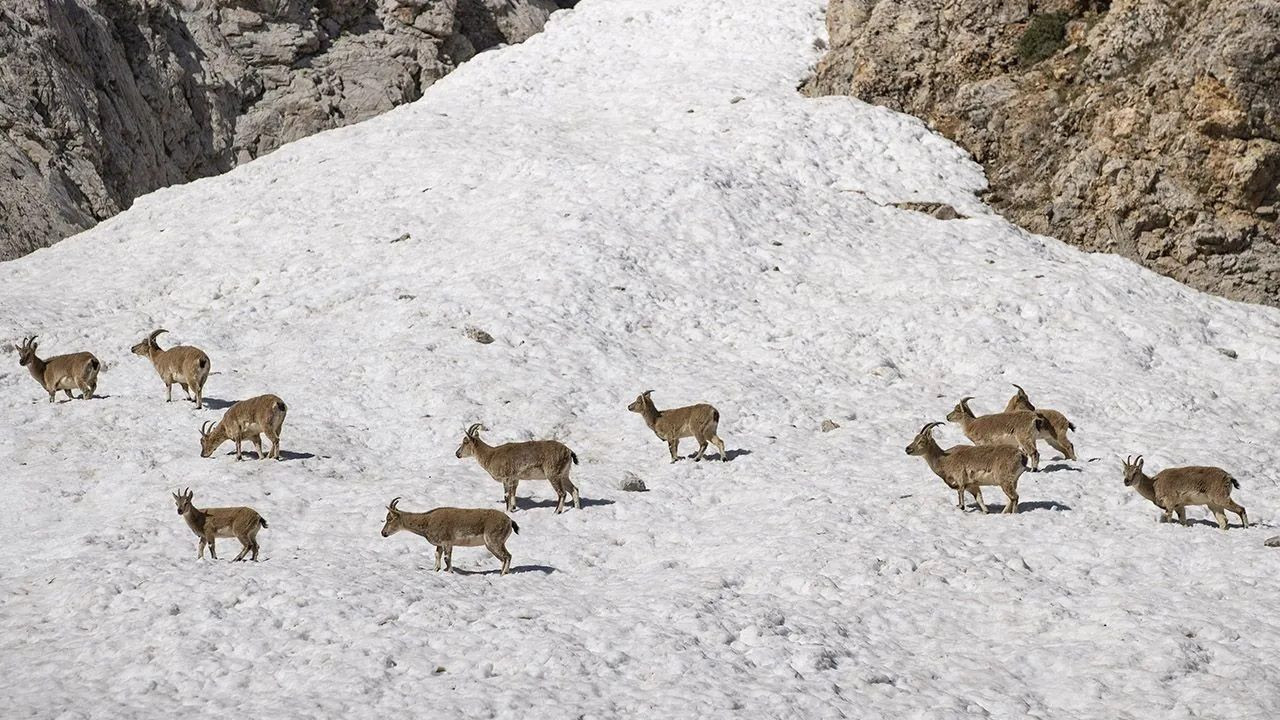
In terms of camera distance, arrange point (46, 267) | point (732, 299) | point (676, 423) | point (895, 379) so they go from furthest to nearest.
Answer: point (46, 267) → point (732, 299) → point (895, 379) → point (676, 423)

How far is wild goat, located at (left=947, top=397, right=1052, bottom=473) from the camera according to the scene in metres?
20.3

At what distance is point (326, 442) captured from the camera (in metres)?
21.4

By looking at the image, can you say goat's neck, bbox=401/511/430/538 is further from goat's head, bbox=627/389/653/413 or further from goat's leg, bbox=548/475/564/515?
goat's head, bbox=627/389/653/413

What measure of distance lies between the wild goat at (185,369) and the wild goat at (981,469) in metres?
14.3

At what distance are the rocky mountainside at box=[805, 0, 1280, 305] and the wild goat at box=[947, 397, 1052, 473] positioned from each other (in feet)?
45.8

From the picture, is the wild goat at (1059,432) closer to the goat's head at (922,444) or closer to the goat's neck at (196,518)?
the goat's head at (922,444)

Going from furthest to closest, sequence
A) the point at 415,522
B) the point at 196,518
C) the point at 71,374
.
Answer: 1. the point at 71,374
2. the point at 415,522
3. the point at 196,518

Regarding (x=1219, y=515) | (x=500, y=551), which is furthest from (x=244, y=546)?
(x=1219, y=515)

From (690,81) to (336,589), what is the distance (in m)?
30.1

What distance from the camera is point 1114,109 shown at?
33875mm

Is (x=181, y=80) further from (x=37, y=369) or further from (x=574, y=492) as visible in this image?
(x=574, y=492)

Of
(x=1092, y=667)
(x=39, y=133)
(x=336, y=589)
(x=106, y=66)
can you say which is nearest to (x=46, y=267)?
(x=39, y=133)

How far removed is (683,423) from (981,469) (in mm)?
5417

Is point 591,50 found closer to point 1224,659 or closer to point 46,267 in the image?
point 46,267
